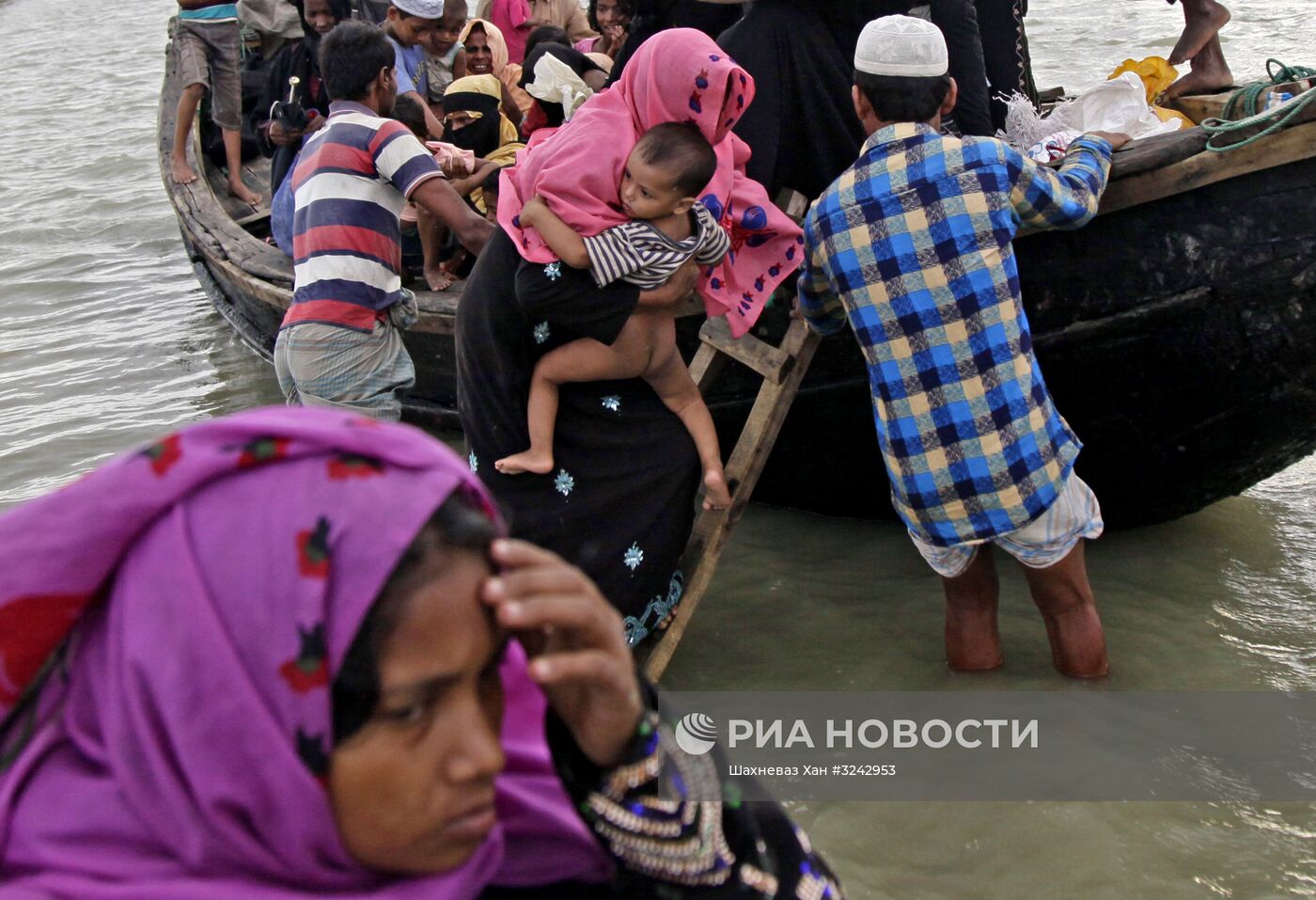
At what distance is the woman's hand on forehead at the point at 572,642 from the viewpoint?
40.8 inches

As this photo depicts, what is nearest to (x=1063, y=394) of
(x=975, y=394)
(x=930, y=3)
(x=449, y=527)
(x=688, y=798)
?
(x=975, y=394)

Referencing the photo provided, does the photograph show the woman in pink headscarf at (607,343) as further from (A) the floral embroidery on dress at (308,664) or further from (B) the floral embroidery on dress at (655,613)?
(A) the floral embroidery on dress at (308,664)

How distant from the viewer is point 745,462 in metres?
3.20

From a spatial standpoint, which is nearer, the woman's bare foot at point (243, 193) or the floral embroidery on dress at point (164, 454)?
the floral embroidery on dress at point (164, 454)

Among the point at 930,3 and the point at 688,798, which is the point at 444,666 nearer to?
the point at 688,798

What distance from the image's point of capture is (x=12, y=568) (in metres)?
0.93

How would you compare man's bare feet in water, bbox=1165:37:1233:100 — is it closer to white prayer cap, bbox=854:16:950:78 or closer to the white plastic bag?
the white plastic bag

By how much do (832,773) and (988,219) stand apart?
140 cm

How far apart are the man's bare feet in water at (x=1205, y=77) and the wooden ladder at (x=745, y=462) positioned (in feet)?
6.95

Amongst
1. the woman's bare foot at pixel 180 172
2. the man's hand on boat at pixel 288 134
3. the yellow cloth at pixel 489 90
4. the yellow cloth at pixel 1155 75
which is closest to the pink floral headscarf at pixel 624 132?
the yellow cloth at pixel 1155 75

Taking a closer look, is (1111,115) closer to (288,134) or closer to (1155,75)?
(1155,75)

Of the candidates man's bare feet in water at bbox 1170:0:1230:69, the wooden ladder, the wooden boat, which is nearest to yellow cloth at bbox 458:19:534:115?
the wooden boat

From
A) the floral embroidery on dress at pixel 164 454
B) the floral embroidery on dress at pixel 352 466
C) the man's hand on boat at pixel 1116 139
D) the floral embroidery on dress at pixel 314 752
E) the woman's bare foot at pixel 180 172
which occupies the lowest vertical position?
the woman's bare foot at pixel 180 172

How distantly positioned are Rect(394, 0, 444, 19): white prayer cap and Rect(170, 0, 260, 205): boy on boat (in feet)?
5.10
